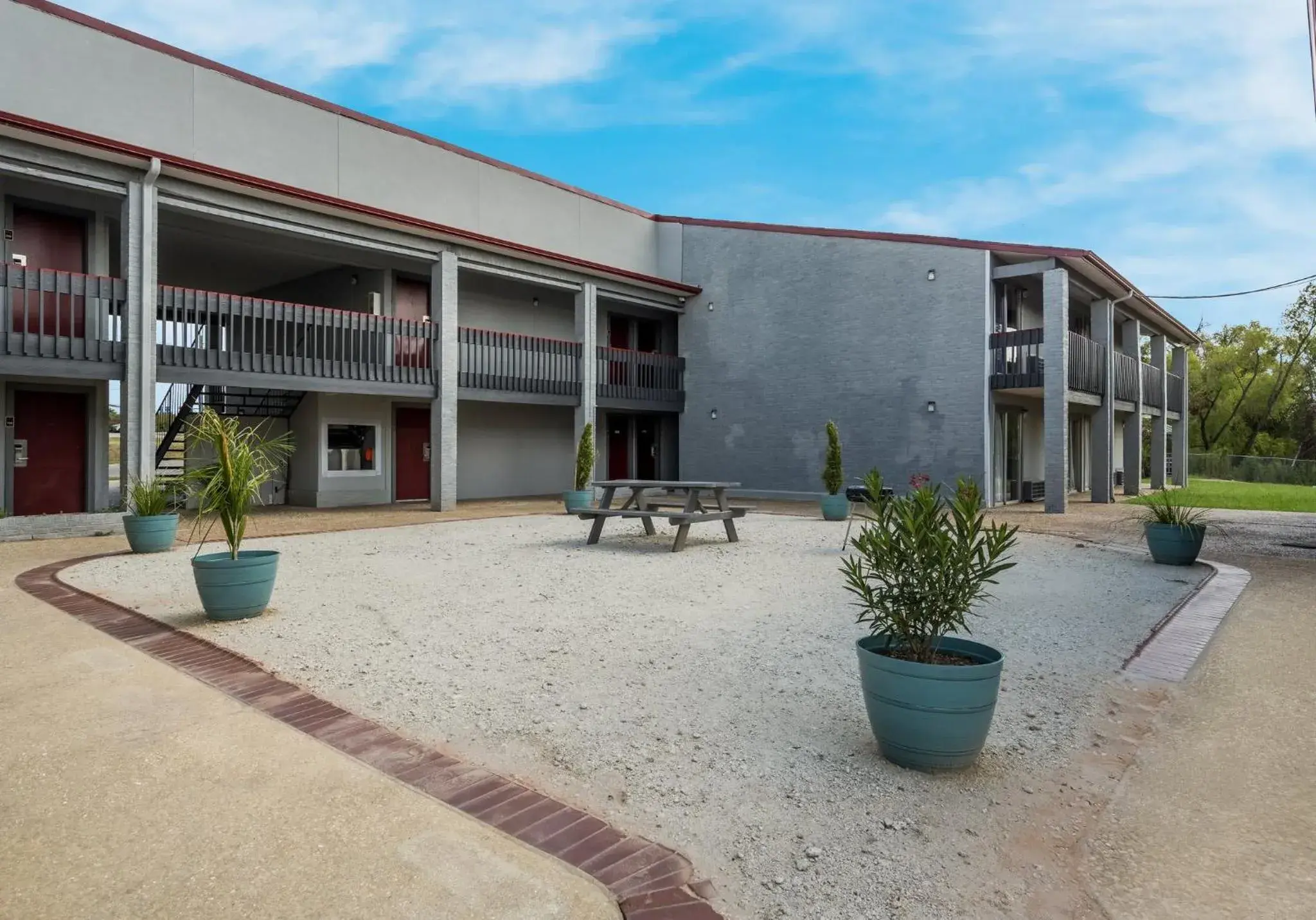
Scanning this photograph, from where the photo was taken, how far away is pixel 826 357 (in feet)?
60.6

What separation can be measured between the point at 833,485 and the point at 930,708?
11.6 metres

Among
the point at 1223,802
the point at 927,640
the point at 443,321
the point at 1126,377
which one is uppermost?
the point at 443,321

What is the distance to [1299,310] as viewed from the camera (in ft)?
133

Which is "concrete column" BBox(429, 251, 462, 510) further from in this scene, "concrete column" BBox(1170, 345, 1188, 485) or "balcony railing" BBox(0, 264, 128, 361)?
"concrete column" BBox(1170, 345, 1188, 485)

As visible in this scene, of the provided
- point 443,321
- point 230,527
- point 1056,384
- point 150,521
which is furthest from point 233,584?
point 1056,384

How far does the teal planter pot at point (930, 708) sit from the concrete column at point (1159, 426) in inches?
998

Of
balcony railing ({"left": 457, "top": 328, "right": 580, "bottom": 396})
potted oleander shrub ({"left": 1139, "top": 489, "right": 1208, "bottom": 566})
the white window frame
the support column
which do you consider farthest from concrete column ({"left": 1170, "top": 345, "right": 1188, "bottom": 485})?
the white window frame

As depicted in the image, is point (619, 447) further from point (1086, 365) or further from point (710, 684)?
point (710, 684)

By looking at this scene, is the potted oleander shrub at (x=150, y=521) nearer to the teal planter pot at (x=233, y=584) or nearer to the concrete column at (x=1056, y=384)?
the teal planter pot at (x=233, y=584)

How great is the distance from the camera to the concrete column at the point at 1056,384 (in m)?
15.9

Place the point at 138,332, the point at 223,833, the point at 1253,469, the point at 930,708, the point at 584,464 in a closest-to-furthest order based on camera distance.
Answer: the point at 223,833 < the point at 930,708 < the point at 138,332 < the point at 584,464 < the point at 1253,469

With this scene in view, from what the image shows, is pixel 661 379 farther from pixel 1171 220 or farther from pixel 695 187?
pixel 695 187

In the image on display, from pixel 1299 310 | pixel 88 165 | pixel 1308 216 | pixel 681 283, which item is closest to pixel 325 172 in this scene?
pixel 88 165

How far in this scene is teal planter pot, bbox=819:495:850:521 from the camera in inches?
553
